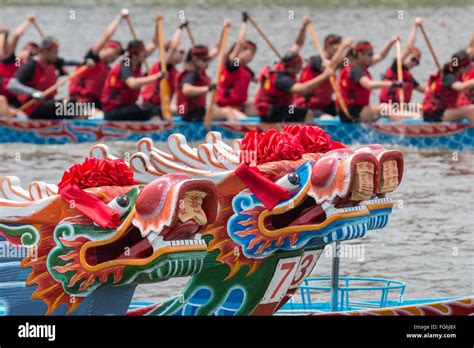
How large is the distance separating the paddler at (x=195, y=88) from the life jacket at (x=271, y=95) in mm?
359

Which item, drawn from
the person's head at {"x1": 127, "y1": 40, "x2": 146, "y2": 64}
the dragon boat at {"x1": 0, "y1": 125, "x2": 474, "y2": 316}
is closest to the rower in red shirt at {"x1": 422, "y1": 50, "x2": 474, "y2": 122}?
the person's head at {"x1": 127, "y1": 40, "x2": 146, "y2": 64}

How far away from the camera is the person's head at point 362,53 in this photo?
57.5 feet

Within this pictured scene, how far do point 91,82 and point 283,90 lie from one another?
2.20 meters

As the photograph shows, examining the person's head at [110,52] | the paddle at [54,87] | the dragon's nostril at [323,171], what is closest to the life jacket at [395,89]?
the person's head at [110,52]

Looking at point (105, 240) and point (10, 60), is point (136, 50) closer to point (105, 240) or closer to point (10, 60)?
point (10, 60)

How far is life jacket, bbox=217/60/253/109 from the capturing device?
1795 cm

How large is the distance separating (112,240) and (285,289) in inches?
44.6

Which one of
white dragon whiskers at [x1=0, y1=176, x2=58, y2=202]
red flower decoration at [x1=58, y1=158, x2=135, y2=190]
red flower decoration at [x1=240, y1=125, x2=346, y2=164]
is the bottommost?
white dragon whiskers at [x1=0, y1=176, x2=58, y2=202]

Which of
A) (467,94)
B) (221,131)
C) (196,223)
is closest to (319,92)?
(221,131)

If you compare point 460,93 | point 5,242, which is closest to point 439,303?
point 5,242

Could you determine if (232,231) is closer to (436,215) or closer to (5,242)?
(5,242)

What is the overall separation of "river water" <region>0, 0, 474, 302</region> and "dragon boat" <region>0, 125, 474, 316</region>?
2761mm

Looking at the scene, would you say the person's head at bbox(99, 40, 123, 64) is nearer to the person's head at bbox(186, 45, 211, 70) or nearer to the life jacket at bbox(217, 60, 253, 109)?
the person's head at bbox(186, 45, 211, 70)

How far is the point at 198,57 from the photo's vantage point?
17438 millimetres
